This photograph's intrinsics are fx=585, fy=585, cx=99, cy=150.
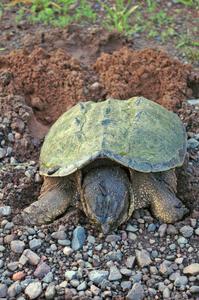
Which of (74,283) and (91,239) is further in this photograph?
(91,239)

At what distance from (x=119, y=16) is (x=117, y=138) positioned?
2.37 m

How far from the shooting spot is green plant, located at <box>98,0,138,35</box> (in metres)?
5.45

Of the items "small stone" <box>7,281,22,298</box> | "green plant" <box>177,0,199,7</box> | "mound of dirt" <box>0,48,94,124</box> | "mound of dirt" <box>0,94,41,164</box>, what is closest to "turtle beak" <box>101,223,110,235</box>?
"small stone" <box>7,281,22,298</box>

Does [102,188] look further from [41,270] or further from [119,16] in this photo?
[119,16]

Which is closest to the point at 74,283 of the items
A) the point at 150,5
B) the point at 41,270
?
the point at 41,270

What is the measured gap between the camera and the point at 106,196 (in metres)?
3.34

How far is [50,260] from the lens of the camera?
3.24 meters

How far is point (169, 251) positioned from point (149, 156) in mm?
569

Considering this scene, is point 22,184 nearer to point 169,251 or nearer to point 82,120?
point 82,120

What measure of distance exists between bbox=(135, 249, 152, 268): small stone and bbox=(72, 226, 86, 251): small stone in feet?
1.08

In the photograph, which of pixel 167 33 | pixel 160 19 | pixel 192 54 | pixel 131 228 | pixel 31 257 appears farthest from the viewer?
pixel 160 19

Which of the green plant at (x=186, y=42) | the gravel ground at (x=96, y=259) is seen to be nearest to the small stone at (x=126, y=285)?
the gravel ground at (x=96, y=259)

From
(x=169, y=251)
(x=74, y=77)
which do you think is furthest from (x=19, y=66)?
(x=169, y=251)

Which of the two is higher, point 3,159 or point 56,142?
point 56,142
